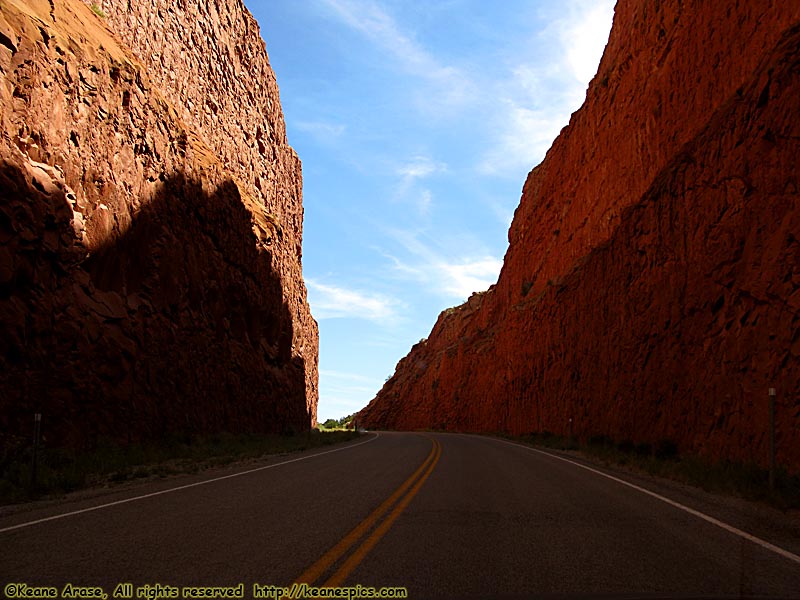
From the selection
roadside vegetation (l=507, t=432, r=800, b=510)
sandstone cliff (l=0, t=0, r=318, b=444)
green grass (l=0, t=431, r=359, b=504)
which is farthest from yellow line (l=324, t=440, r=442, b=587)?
sandstone cliff (l=0, t=0, r=318, b=444)

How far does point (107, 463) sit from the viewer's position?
1437 cm

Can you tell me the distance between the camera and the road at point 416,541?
4.84m

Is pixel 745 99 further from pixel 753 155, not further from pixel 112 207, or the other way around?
pixel 112 207

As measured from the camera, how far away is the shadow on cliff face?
1553 cm

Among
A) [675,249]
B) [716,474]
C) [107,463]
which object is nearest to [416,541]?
[716,474]

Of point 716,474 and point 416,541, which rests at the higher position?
point 716,474

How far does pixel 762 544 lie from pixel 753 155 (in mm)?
14951

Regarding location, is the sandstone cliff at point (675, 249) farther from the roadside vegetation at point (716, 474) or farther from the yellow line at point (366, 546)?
the yellow line at point (366, 546)

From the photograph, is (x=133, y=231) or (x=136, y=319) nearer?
(x=136, y=319)

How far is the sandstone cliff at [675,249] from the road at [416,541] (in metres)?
7.50

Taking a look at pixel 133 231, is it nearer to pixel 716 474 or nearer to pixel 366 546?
pixel 366 546

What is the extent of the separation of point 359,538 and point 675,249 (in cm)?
2048

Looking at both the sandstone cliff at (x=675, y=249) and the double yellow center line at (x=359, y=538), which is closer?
the double yellow center line at (x=359, y=538)

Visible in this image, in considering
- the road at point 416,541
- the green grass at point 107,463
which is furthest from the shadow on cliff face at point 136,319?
the road at point 416,541
